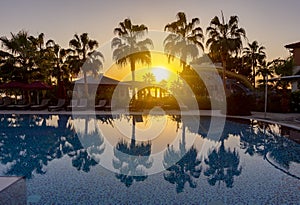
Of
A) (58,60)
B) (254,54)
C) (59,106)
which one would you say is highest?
(254,54)

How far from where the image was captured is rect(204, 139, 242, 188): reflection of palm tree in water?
281 inches

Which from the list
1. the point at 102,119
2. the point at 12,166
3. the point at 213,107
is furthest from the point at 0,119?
the point at 213,107

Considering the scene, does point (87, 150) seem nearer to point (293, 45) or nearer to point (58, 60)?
point (58, 60)

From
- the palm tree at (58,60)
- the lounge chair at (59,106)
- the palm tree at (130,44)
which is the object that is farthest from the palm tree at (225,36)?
the palm tree at (58,60)

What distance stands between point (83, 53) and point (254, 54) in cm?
2203

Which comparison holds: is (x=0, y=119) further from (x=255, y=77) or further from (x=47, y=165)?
(x=255, y=77)

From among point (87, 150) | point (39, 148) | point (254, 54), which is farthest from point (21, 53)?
point (254, 54)

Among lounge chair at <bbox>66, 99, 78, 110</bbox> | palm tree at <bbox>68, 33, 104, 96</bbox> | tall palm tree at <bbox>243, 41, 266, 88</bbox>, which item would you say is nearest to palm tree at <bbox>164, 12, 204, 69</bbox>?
palm tree at <bbox>68, 33, 104, 96</bbox>

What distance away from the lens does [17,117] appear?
63.5 ft

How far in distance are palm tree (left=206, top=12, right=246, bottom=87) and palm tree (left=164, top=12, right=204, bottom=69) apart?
2560mm

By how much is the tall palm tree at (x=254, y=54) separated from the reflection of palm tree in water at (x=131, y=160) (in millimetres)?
28737

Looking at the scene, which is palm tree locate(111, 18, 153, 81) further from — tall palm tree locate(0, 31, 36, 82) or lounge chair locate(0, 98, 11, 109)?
lounge chair locate(0, 98, 11, 109)

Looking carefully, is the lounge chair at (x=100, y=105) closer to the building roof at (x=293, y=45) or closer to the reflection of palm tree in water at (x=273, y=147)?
the reflection of palm tree in water at (x=273, y=147)

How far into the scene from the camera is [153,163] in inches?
337
